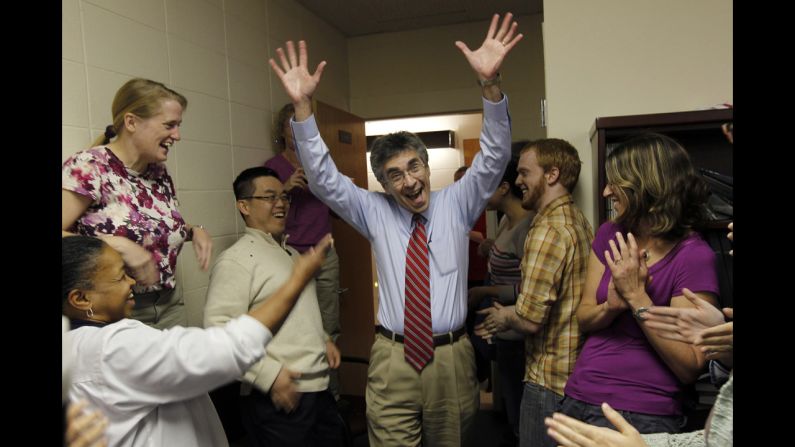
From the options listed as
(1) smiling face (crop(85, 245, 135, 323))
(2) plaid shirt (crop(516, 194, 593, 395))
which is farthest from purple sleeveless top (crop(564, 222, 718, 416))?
(1) smiling face (crop(85, 245, 135, 323))

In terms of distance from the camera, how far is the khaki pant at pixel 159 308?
71.4 inches

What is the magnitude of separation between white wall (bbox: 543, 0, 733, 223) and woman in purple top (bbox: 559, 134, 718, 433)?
739 millimetres

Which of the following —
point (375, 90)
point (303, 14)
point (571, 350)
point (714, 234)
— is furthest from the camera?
point (375, 90)

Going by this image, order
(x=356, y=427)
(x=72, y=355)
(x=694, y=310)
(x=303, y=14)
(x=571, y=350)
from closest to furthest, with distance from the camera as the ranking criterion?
(x=72, y=355), (x=694, y=310), (x=571, y=350), (x=356, y=427), (x=303, y=14)

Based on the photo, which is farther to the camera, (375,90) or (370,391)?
(375,90)

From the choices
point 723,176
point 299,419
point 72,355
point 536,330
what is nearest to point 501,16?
point 723,176

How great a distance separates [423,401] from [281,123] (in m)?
1.99

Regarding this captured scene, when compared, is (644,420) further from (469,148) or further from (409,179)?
(469,148)

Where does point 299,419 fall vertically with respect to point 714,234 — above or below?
below

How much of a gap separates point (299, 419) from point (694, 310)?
4.50 ft

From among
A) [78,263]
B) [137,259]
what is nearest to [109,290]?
[78,263]

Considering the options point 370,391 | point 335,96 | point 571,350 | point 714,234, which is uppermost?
point 335,96
